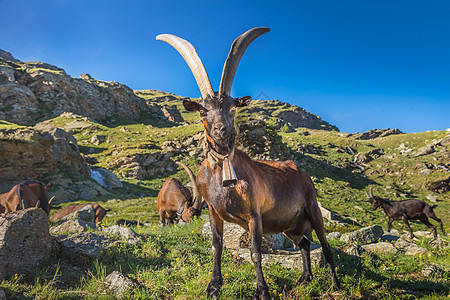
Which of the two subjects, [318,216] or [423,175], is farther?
[423,175]

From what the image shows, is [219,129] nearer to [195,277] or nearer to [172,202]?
[195,277]

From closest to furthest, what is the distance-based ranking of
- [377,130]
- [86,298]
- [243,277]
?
[86,298]
[243,277]
[377,130]

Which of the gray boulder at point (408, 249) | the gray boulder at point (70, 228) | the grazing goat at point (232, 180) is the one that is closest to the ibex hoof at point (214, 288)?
the grazing goat at point (232, 180)

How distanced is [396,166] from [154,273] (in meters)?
59.8

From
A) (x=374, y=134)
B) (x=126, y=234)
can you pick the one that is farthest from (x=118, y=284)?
(x=374, y=134)

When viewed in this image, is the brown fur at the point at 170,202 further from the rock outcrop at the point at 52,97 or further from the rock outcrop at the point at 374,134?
the rock outcrop at the point at 374,134

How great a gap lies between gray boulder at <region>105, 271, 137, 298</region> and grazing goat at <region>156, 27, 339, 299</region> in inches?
51.5

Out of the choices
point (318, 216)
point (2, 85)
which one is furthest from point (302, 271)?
point (2, 85)

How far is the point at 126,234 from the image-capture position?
625 cm

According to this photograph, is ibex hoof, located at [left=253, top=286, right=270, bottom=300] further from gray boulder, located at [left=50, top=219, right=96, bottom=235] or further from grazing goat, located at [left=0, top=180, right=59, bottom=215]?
grazing goat, located at [left=0, top=180, right=59, bottom=215]

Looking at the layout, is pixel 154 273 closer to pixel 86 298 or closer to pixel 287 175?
pixel 86 298

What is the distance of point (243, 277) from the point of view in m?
4.43

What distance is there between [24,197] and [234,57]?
1395cm

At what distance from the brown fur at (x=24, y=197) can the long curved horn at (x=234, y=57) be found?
1278cm
